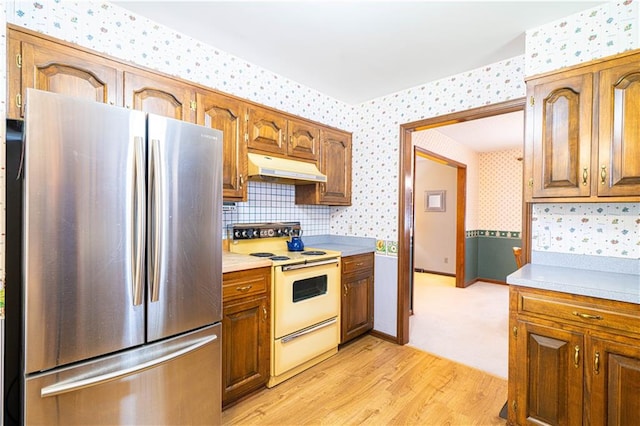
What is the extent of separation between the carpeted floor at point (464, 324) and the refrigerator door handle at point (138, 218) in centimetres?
263

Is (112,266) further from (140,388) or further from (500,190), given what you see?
(500,190)

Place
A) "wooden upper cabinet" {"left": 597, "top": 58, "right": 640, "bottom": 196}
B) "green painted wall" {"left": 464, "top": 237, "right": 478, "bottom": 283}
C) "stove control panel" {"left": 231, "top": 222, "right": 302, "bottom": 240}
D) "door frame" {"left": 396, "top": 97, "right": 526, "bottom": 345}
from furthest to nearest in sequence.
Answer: "green painted wall" {"left": 464, "top": 237, "right": 478, "bottom": 283} < "door frame" {"left": 396, "top": 97, "right": 526, "bottom": 345} < "stove control panel" {"left": 231, "top": 222, "right": 302, "bottom": 240} < "wooden upper cabinet" {"left": 597, "top": 58, "right": 640, "bottom": 196}

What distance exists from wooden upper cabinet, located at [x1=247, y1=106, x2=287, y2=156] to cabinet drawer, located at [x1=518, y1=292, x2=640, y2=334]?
2073 millimetres

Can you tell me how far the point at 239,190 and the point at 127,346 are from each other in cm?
133

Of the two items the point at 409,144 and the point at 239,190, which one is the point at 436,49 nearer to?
the point at 409,144

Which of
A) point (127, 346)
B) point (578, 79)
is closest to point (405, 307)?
point (578, 79)

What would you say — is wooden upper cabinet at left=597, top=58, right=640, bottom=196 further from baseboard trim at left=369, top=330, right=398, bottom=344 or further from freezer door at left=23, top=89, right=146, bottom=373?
freezer door at left=23, top=89, right=146, bottom=373

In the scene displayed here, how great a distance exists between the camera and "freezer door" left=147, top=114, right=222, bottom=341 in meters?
1.42

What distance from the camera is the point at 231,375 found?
2053 millimetres

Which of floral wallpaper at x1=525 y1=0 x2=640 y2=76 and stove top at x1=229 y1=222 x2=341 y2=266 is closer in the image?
Result: floral wallpaper at x1=525 y1=0 x2=640 y2=76

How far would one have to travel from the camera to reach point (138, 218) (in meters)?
1.36

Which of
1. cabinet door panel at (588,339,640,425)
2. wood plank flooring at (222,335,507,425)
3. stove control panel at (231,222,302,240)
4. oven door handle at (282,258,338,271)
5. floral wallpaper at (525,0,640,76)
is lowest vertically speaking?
wood plank flooring at (222,335,507,425)

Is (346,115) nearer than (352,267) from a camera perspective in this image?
No

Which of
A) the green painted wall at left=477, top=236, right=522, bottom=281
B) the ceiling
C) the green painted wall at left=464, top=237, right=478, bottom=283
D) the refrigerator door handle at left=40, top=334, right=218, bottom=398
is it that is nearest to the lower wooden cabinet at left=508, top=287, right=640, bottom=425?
the ceiling
